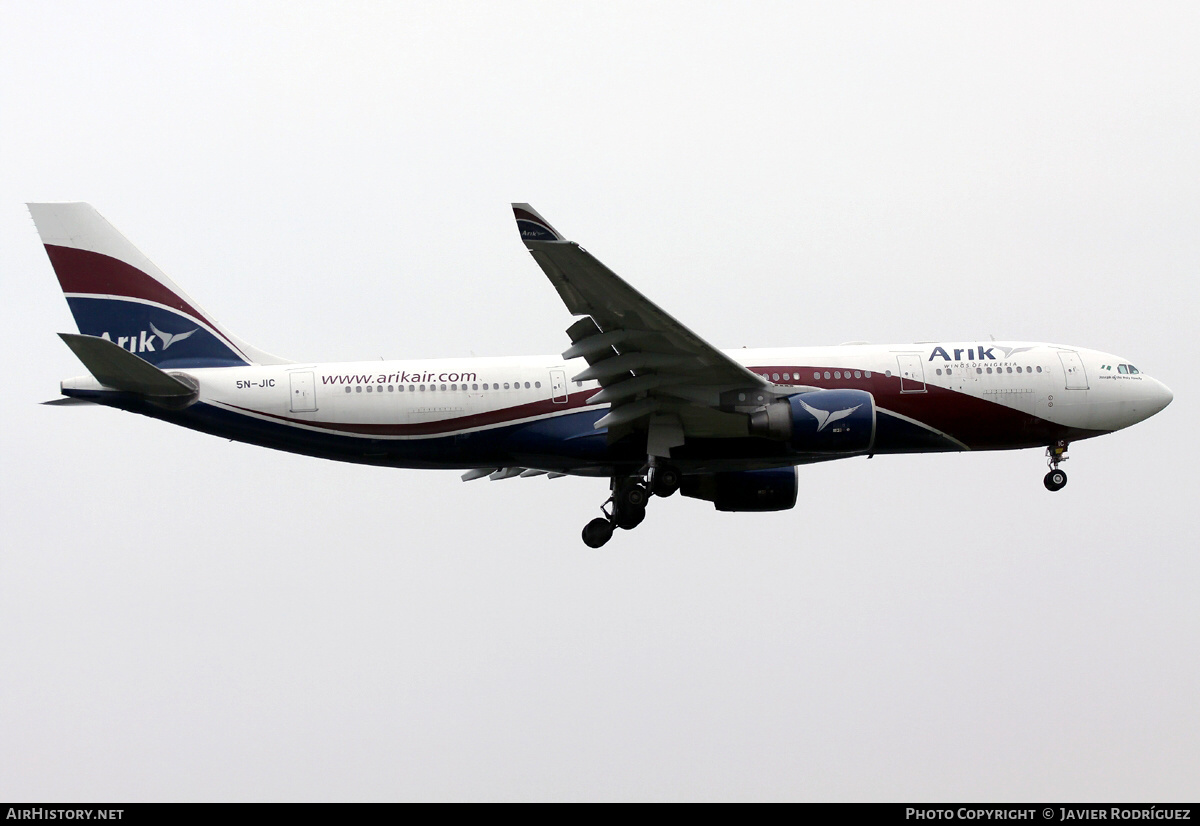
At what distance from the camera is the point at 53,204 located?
116 ft

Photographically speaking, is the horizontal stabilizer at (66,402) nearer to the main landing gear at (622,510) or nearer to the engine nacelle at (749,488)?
the main landing gear at (622,510)

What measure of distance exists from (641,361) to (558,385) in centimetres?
312

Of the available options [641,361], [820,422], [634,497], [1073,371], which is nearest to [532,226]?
[641,361]

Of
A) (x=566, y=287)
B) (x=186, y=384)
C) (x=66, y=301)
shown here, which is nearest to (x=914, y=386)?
(x=566, y=287)

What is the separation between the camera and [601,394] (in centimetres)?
3288

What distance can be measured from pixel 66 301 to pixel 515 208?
14.5 meters

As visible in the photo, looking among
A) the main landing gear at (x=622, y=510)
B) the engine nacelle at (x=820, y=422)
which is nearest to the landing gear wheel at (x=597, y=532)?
the main landing gear at (x=622, y=510)

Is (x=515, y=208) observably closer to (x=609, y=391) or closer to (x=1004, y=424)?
(x=609, y=391)

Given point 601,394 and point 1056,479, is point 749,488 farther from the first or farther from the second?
point 1056,479

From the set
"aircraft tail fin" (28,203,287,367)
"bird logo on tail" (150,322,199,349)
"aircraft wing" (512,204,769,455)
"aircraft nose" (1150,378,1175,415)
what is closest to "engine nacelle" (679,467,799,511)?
"aircraft wing" (512,204,769,455)

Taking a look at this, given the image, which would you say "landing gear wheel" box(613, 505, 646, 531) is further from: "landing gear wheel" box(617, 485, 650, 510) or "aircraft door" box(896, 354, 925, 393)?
"aircraft door" box(896, 354, 925, 393)

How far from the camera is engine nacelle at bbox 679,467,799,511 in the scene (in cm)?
3784

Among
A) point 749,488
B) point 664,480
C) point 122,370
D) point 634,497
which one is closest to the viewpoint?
point 122,370

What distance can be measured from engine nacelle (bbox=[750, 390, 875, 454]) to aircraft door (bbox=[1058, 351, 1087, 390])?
21.5 feet
